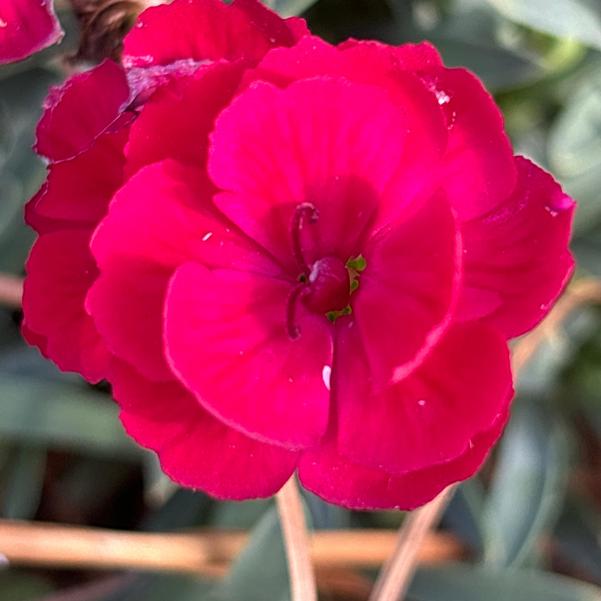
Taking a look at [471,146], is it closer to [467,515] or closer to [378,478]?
[378,478]

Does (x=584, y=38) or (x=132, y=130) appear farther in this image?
(x=584, y=38)

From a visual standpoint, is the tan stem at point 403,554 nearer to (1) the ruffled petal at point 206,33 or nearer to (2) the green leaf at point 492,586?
(2) the green leaf at point 492,586

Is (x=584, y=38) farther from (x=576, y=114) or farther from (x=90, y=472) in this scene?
(x=90, y=472)

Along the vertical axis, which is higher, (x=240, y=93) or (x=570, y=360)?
(x=240, y=93)

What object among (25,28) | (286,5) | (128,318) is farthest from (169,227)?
(286,5)

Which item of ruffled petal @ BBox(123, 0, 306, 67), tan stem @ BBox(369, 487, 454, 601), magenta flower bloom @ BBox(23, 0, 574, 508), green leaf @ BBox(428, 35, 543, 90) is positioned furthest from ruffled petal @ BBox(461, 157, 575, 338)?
green leaf @ BBox(428, 35, 543, 90)

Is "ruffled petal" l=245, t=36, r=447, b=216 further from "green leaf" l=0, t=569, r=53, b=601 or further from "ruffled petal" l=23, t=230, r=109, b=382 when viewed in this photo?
"green leaf" l=0, t=569, r=53, b=601

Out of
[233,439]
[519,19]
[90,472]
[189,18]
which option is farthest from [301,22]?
[90,472]
